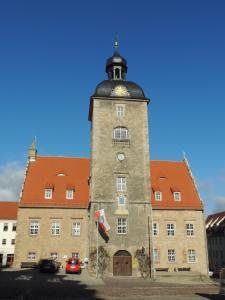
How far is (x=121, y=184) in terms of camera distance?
129ft

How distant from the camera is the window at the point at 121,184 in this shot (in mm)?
39094

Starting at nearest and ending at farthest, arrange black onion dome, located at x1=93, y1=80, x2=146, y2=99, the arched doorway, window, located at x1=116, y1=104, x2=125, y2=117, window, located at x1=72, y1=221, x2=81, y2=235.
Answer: the arched doorway
window, located at x1=116, y1=104, x2=125, y2=117
black onion dome, located at x1=93, y1=80, x2=146, y2=99
window, located at x1=72, y1=221, x2=81, y2=235

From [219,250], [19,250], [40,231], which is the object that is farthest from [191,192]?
[219,250]

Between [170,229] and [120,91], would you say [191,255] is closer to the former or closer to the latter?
[170,229]

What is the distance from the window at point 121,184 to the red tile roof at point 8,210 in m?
38.1

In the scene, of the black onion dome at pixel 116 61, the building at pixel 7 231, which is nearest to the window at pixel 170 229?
the black onion dome at pixel 116 61

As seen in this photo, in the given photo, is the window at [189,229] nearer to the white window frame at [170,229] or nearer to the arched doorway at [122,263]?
the white window frame at [170,229]

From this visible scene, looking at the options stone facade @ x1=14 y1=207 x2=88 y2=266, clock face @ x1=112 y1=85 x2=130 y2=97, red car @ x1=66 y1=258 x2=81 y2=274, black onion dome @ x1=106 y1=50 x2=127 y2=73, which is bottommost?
red car @ x1=66 y1=258 x2=81 y2=274

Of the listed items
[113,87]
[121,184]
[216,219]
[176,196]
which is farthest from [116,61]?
[216,219]

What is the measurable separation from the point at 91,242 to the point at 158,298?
17.4 m

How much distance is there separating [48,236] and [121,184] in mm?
11086

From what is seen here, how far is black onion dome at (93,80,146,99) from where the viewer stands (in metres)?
42.5

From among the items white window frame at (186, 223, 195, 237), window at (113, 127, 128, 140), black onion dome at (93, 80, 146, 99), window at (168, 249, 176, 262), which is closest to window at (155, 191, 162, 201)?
white window frame at (186, 223, 195, 237)

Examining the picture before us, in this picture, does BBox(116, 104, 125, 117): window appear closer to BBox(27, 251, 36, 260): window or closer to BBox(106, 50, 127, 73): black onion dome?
BBox(106, 50, 127, 73): black onion dome
